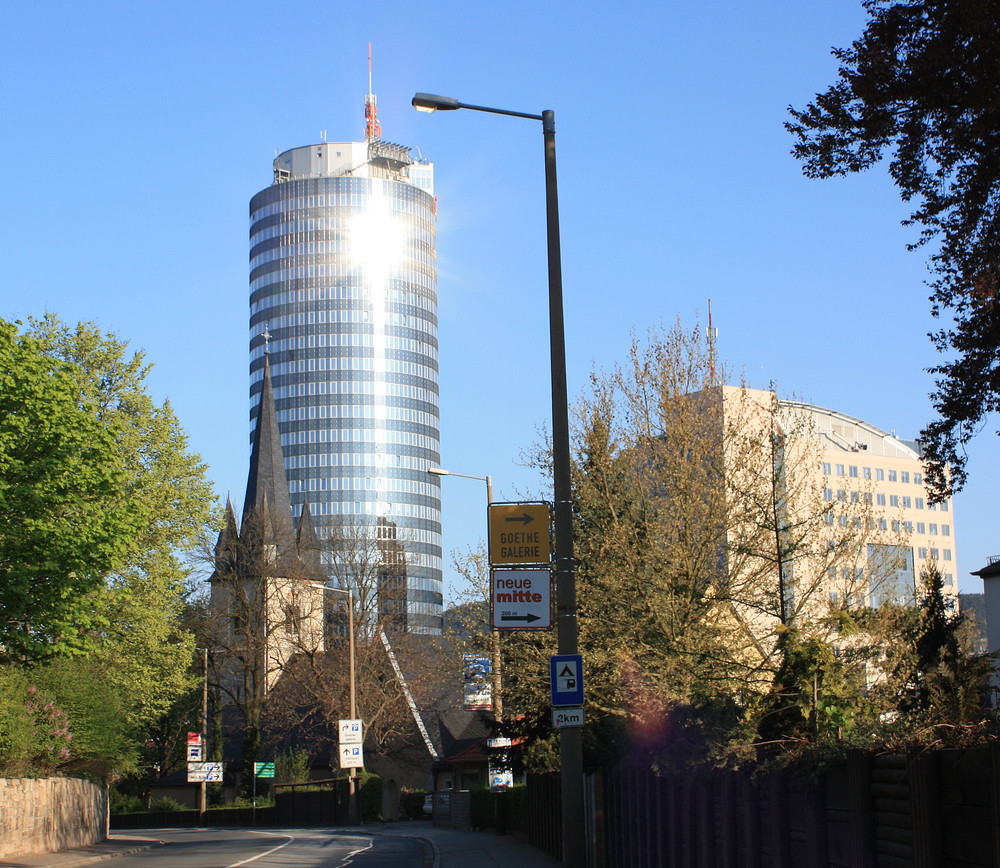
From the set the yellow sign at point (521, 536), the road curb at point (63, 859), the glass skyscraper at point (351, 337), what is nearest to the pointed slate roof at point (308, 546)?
the road curb at point (63, 859)

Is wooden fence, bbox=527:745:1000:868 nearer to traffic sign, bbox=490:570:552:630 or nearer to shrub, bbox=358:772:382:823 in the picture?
traffic sign, bbox=490:570:552:630

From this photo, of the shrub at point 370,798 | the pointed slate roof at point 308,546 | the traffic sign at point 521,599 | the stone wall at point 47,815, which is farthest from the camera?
the pointed slate roof at point 308,546

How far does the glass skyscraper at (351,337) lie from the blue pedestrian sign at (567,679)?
15613 centimetres

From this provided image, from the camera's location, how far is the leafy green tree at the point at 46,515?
2419 cm

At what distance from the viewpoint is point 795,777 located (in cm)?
832

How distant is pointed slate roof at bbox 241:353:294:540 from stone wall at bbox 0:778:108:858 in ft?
152

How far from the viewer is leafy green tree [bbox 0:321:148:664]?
952 inches

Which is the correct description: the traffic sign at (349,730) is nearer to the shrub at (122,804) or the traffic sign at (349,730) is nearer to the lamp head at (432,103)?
the shrub at (122,804)

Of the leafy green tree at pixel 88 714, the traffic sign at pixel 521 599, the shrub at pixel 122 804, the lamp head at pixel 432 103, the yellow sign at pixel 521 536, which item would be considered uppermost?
the lamp head at pixel 432 103

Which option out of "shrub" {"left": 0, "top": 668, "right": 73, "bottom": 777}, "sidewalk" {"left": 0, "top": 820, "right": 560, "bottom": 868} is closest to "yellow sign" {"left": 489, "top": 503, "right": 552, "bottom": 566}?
"sidewalk" {"left": 0, "top": 820, "right": 560, "bottom": 868}

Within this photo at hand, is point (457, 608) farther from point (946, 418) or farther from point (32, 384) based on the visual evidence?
point (946, 418)

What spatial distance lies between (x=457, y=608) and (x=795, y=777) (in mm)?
18373

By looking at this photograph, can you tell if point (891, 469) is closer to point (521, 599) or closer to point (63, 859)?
point (63, 859)

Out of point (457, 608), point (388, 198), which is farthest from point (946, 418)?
point (388, 198)
